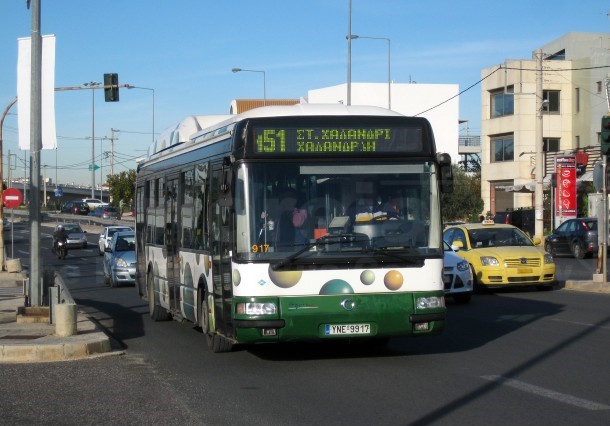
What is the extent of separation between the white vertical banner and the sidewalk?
3.04 m

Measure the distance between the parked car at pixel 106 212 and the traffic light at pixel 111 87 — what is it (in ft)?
195

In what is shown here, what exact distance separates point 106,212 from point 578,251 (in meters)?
63.9

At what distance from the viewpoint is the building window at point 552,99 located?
202 ft

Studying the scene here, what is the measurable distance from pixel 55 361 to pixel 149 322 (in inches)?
209

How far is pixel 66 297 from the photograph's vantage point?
15289 millimetres

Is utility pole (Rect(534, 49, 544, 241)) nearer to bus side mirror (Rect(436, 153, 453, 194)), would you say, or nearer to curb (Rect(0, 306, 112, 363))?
curb (Rect(0, 306, 112, 363))

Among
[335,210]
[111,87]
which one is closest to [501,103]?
[111,87]

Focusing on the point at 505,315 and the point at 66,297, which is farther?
the point at 505,315

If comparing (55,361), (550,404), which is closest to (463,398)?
(550,404)

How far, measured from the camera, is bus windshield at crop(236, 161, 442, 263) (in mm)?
10703

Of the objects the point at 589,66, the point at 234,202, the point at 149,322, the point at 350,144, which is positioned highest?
the point at 589,66

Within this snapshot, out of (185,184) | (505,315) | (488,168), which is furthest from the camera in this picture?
(488,168)

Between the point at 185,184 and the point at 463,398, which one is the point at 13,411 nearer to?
the point at 463,398

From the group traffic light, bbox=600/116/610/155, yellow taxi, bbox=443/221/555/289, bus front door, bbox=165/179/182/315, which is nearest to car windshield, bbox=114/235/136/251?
yellow taxi, bbox=443/221/555/289
